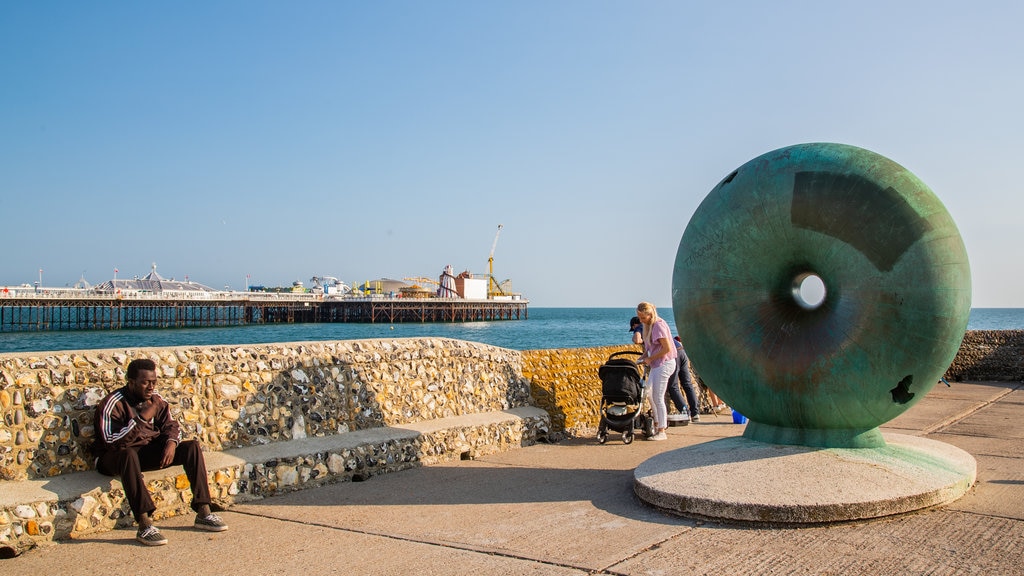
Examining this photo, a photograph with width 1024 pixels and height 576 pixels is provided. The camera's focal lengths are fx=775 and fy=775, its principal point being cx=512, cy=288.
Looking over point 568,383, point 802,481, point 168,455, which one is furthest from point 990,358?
point 168,455

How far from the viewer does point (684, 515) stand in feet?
18.2

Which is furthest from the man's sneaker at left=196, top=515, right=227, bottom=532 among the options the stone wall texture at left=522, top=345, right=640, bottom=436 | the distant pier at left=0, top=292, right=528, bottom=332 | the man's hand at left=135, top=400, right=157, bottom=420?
the distant pier at left=0, top=292, right=528, bottom=332

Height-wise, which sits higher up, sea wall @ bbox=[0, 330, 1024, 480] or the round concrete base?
sea wall @ bbox=[0, 330, 1024, 480]

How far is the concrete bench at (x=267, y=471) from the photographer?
497 cm

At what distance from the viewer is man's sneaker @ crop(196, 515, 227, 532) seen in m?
5.31

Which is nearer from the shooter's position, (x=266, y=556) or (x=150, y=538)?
(x=266, y=556)

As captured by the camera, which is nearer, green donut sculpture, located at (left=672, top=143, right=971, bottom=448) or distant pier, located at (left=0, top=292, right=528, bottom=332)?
green donut sculpture, located at (left=672, top=143, right=971, bottom=448)

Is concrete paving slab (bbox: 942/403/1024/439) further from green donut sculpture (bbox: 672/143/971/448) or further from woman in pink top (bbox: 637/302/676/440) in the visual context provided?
green donut sculpture (bbox: 672/143/971/448)

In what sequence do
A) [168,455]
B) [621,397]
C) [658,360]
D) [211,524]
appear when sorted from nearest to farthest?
[211,524] → [168,455] → [621,397] → [658,360]

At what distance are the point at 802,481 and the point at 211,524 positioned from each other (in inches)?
164

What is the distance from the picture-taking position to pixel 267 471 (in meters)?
6.36

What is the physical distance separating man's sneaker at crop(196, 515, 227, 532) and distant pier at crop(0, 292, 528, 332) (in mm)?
72870

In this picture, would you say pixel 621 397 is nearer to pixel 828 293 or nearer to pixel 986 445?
pixel 828 293

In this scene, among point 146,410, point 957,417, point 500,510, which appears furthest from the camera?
point 957,417
